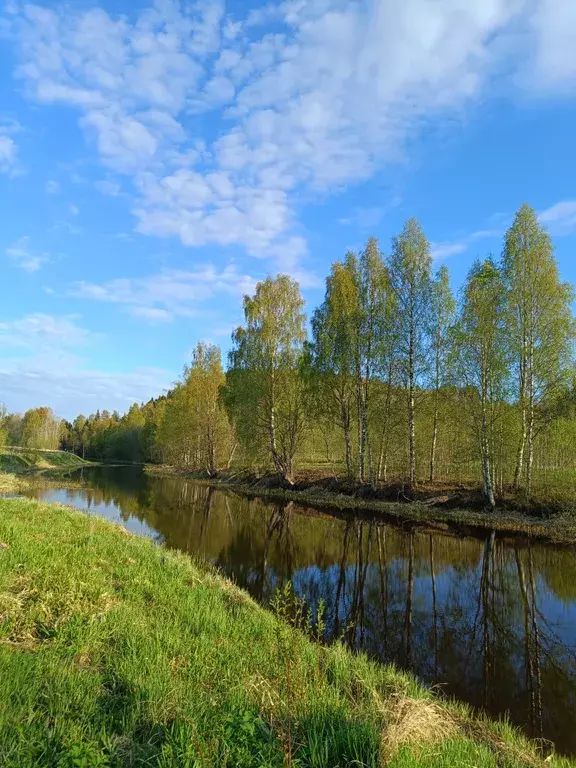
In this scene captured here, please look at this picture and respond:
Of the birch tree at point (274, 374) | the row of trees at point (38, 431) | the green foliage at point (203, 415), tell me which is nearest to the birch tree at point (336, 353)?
the birch tree at point (274, 374)

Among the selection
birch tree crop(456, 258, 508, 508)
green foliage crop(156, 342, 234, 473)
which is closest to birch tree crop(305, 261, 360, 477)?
birch tree crop(456, 258, 508, 508)

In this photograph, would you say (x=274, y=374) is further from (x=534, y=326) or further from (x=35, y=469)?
(x=35, y=469)

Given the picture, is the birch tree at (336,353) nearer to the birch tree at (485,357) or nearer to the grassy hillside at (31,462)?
the birch tree at (485,357)

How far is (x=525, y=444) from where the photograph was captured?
23266 mm

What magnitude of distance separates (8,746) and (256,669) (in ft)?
9.61

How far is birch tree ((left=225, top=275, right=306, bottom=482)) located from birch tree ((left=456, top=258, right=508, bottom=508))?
15771mm

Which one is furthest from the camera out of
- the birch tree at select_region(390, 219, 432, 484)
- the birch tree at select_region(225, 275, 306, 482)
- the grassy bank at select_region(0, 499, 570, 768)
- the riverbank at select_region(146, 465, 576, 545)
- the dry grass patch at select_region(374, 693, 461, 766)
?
the birch tree at select_region(225, 275, 306, 482)

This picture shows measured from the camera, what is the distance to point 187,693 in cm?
466

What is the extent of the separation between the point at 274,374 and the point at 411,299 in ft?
44.9

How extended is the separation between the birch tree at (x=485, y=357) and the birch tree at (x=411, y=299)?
13.1 ft

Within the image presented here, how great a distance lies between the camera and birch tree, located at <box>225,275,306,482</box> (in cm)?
3791

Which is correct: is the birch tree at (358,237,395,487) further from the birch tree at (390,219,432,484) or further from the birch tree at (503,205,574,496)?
the birch tree at (503,205,574,496)

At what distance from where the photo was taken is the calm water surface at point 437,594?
23.8 feet

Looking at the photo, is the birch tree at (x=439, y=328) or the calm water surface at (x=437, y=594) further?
the birch tree at (x=439, y=328)
